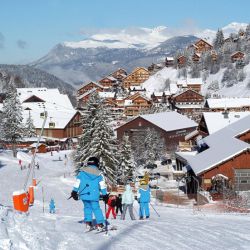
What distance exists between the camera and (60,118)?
92.8 metres

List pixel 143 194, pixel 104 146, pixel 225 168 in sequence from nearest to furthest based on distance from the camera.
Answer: pixel 143 194 → pixel 225 168 → pixel 104 146

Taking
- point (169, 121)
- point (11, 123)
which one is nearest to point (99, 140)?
point (11, 123)

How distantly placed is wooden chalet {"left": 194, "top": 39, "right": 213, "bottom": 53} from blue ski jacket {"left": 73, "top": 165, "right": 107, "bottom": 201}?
172512 millimetres

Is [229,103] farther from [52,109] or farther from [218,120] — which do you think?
[218,120]

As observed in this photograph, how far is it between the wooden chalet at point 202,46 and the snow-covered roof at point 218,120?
132 metres

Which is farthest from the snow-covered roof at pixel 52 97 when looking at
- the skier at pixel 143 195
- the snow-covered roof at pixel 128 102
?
the skier at pixel 143 195

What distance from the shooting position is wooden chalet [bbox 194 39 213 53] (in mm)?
178500

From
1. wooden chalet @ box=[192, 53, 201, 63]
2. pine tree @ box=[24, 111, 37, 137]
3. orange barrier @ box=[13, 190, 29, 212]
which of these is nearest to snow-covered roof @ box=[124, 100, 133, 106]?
pine tree @ box=[24, 111, 37, 137]

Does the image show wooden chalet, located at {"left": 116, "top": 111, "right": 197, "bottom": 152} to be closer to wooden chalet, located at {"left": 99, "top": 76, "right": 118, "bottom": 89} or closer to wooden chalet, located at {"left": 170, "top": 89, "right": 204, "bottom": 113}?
wooden chalet, located at {"left": 170, "top": 89, "right": 204, "bottom": 113}

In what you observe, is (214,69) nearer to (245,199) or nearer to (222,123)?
(222,123)

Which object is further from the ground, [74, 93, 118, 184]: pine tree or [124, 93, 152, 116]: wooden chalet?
[124, 93, 152, 116]: wooden chalet

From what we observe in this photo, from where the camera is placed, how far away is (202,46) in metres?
181

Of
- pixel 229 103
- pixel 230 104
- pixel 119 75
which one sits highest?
pixel 119 75

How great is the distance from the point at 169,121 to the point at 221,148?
4622 cm
